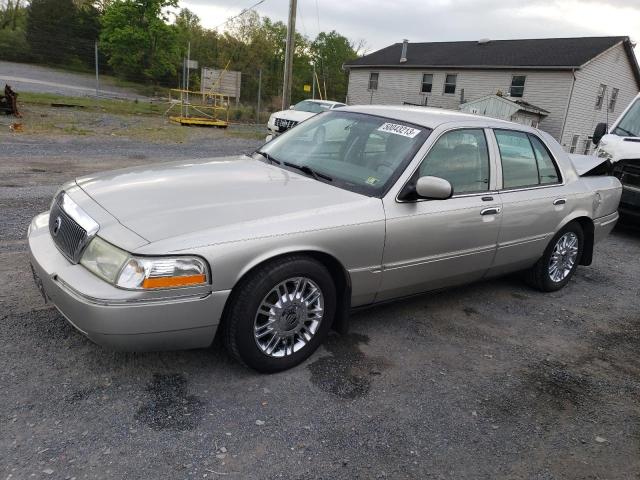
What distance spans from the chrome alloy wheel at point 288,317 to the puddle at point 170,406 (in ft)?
1.65

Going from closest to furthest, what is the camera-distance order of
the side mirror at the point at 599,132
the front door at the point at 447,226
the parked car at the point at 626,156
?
the front door at the point at 447,226
the parked car at the point at 626,156
the side mirror at the point at 599,132

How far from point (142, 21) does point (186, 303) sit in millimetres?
42317

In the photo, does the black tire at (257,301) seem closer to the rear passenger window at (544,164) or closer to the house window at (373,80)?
the rear passenger window at (544,164)

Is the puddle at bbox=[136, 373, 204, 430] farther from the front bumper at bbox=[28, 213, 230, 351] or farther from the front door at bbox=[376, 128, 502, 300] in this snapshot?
the front door at bbox=[376, 128, 502, 300]

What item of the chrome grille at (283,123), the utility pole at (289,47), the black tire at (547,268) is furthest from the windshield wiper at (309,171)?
the utility pole at (289,47)

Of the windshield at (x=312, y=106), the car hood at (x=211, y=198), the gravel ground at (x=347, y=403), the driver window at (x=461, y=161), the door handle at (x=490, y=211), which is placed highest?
the windshield at (x=312, y=106)

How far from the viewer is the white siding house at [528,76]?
26.9 meters

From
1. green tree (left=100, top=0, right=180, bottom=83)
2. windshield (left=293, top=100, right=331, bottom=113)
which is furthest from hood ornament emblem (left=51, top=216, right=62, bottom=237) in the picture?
green tree (left=100, top=0, right=180, bottom=83)

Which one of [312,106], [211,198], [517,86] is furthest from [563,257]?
[517,86]

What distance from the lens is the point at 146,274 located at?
2688mm

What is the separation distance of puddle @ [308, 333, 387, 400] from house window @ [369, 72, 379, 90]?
1332 inches

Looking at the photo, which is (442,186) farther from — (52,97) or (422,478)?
(52,97)

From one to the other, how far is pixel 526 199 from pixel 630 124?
5292mm

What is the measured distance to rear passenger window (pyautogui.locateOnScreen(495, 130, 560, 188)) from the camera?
4434 millimetres
